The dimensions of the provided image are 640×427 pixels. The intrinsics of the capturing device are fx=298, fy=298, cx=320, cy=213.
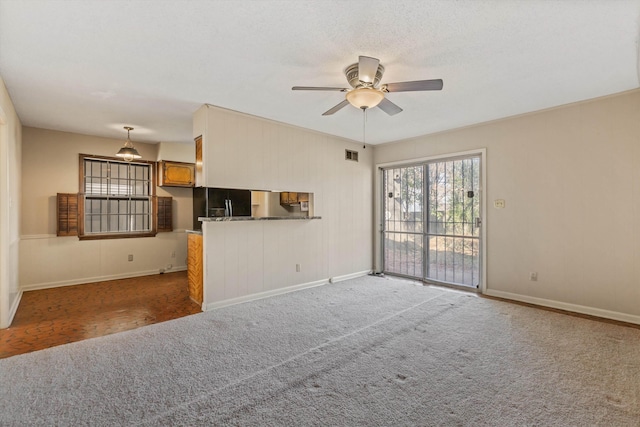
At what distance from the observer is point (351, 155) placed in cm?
597

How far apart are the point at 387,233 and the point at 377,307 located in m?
2.42

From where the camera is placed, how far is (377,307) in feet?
13.3

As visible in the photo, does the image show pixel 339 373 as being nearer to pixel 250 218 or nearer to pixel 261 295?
pixel 261 295

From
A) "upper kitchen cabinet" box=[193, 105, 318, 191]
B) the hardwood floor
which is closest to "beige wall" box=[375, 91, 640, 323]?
"upper kitchen cabinet" box=[193, 105, 318, 191]

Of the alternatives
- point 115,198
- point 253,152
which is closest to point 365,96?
point 253,152

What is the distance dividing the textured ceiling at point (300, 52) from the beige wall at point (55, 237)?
4.13ft

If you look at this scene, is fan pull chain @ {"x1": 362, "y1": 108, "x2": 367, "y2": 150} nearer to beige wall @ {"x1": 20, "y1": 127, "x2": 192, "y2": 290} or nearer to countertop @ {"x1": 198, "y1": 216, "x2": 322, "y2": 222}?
countertop @ {"x1": 198, "y1": 216, "x2": 322, "y2": 222}

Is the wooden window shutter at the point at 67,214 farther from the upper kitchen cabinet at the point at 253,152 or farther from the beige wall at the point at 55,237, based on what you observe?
the upper kitchen cabinet at the point at 253,152

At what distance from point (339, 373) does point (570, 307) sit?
3472 mm

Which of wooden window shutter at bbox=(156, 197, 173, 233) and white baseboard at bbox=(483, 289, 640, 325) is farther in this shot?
wooden window shutter at bbox=(156, 197, 173, 233)

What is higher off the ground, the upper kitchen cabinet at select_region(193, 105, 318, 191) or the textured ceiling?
the textured ceiling

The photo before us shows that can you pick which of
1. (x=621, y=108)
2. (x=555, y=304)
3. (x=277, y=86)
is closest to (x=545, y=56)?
(x=621, y=108)

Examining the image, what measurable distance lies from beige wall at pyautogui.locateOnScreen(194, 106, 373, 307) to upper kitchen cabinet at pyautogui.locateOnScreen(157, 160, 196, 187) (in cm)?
232

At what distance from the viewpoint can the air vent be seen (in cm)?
587
